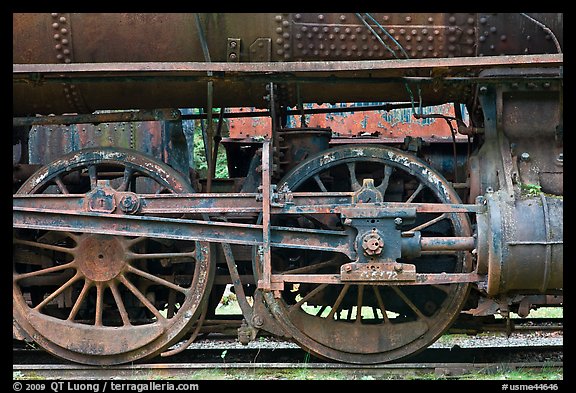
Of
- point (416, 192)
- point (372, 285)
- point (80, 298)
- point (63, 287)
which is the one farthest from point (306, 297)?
point (63, 287)

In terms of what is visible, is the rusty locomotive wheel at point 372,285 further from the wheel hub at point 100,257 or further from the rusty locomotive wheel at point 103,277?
the wheel hub at point 100,257

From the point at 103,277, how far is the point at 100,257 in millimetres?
140

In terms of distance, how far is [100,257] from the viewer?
220 inches

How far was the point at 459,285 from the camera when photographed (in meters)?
5.42

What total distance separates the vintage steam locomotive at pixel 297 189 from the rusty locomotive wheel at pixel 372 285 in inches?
0.5

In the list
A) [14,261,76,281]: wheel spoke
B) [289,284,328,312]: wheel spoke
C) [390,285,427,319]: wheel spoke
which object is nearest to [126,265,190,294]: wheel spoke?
[14,261,76,281]: wheel spoke

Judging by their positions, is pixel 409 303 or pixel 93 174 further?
pixel 93 174

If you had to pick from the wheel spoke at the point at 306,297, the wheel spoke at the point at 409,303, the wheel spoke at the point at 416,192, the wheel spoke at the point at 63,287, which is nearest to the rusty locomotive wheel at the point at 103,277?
the wheel spoke at the point at 63,287

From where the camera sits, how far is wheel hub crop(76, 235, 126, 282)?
5555mm

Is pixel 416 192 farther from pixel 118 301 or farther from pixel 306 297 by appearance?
pixel 118 301

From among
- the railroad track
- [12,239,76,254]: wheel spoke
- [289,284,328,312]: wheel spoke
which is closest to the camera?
the railroad track

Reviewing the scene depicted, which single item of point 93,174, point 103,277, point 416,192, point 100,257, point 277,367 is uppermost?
point 93,174

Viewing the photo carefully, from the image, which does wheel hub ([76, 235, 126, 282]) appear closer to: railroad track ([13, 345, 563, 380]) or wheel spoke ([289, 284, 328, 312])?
railroad track ([13, 345, 563, 380])

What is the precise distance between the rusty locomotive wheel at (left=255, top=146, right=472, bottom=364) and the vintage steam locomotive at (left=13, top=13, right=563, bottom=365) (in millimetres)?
13
